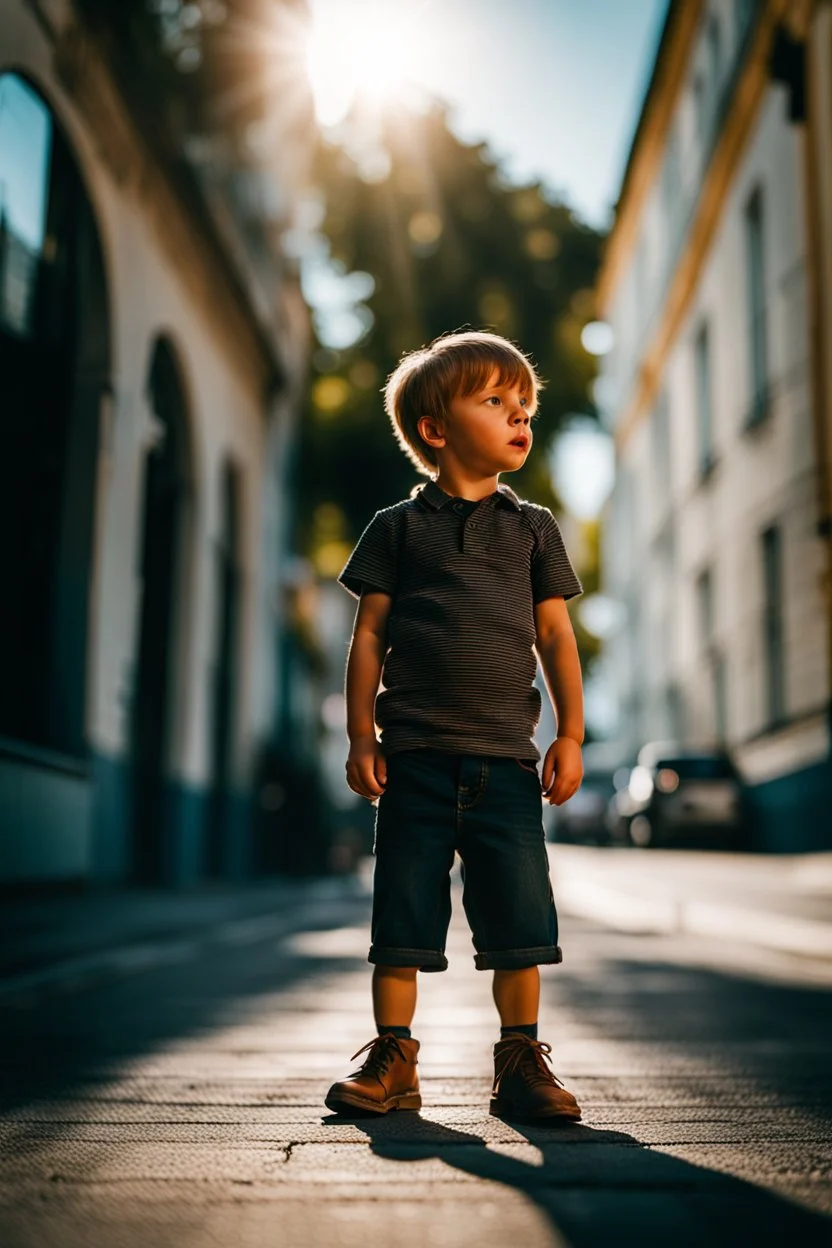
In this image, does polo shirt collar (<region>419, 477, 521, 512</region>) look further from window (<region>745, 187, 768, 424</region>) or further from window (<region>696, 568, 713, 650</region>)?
window (<region>696, 568, 713, 650</region>)

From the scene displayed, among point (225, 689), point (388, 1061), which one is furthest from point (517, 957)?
point (225, 689)

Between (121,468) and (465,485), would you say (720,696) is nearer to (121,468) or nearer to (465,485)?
(121,468)

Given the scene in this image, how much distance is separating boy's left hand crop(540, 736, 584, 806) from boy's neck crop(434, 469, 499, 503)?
595 millimetres

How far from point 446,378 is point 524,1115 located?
5.07ft

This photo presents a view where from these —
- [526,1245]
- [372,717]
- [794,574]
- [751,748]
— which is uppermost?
[794,574]

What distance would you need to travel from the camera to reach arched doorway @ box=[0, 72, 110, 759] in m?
10.5

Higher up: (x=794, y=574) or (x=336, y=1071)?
(x=794, y=574)

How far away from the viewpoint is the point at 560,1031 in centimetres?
484

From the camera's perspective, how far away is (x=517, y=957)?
323cm

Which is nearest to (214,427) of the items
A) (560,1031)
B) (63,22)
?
(63,22)

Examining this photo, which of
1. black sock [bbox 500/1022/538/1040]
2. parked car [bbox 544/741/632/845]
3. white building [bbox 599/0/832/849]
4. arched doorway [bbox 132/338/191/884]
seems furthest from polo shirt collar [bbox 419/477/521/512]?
parked car [bbox 544/741/632/845]

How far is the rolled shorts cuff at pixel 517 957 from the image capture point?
3.23 m

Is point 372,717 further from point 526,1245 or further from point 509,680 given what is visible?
point 526,1245

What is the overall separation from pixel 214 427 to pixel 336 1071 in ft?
53.6
